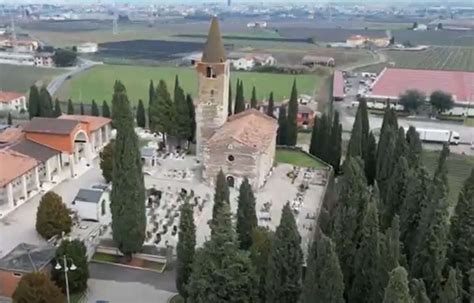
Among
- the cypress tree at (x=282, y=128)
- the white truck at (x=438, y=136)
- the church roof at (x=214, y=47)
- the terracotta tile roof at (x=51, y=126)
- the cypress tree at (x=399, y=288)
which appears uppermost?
the church roof at (x=214, y=47)

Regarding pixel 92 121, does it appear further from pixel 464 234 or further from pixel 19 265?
pixel 464 234

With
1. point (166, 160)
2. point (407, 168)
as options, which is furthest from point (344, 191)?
point (166, 160)

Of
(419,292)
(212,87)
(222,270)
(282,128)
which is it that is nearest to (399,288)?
(419,292)

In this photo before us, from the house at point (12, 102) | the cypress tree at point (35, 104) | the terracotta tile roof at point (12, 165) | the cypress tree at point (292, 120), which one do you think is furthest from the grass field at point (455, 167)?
the house at point (12, 102)

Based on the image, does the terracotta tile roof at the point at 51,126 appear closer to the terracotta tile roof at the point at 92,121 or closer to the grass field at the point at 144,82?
the terracotta tile roof at the point at 92,121

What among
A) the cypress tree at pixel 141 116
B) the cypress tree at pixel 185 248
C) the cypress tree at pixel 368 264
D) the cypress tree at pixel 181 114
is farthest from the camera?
the cypress tree at pixel 141 116

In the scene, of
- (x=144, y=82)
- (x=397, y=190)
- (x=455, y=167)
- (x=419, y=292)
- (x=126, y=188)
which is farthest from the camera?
(x=144, y=82)

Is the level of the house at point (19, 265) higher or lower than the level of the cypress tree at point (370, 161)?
lower
